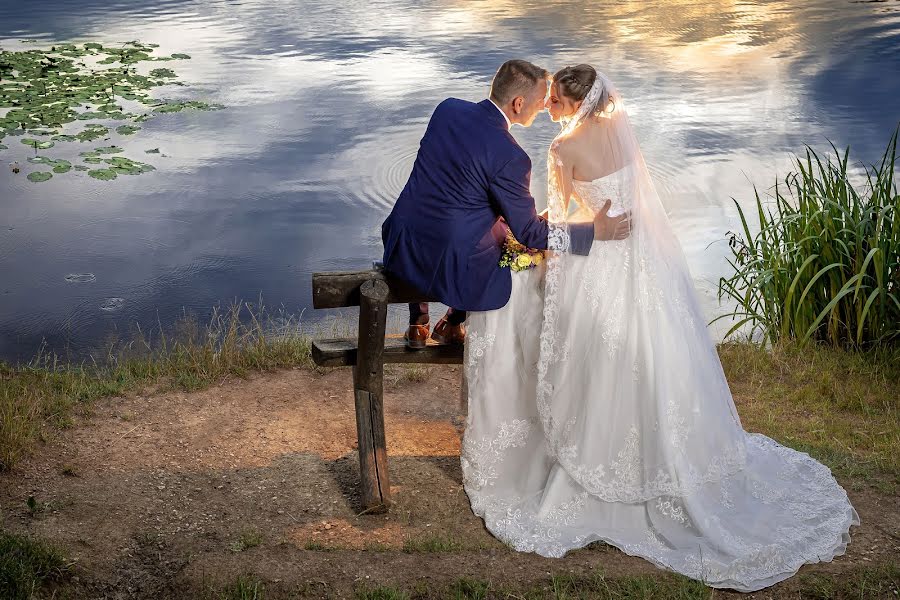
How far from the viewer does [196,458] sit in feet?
16.0

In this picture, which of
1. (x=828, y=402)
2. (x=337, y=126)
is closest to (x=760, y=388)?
(x=828, y=402)

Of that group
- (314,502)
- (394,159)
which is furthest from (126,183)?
(314,502)

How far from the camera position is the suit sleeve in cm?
396

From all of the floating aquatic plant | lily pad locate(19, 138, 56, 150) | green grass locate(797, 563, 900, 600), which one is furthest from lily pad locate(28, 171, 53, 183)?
green grass locate(797, 563, 900, 600)

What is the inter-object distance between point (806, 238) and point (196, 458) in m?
3.71

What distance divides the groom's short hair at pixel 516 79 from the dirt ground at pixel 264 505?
1766mm

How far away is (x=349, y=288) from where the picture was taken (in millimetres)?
4195

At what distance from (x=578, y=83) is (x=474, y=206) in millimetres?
636

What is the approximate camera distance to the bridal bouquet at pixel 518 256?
413cm

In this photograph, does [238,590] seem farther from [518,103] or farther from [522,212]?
[518,103]

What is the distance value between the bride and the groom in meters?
0.09

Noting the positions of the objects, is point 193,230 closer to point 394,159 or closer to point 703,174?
point 394,159

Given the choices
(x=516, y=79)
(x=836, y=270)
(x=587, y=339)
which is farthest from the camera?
(x=836, y=270)

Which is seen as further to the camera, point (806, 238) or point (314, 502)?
point (806, 238)
